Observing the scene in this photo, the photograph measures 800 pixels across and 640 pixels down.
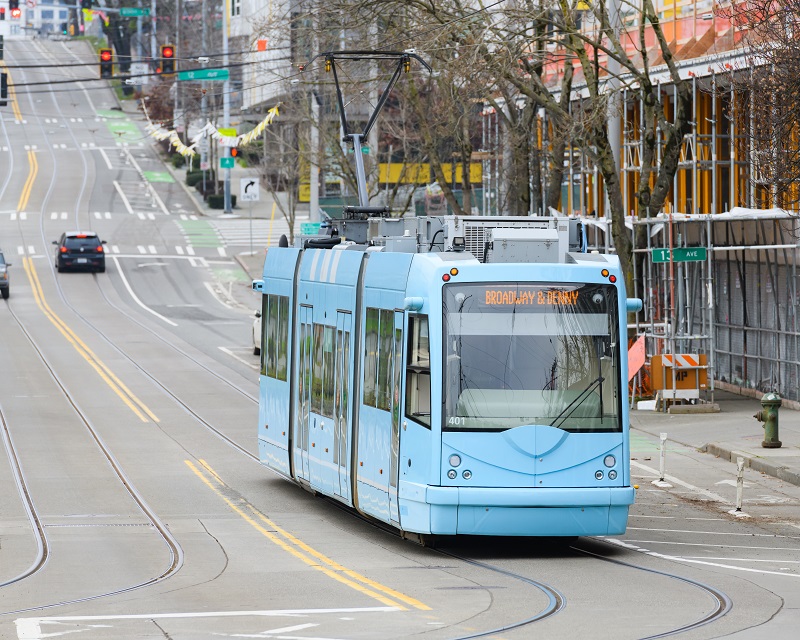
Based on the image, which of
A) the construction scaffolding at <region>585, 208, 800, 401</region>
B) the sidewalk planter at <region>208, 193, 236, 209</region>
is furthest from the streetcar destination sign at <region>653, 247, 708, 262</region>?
the sidewalk planter at <region>208, 193, 236, 209</region>

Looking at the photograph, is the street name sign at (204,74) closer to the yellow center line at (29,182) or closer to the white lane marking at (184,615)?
the yellow center line at (29,182)

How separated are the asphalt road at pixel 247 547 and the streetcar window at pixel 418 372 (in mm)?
1332

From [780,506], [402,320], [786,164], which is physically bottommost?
[780,506]

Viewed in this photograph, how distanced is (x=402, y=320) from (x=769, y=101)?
6270mm

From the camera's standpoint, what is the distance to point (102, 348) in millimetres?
38406

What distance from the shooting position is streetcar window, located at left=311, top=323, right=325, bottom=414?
16875 millimetres

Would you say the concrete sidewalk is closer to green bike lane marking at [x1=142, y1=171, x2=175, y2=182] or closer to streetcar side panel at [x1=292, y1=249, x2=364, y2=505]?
streetcar side panel at [x1=292, y1=249, x2=364, y2=505]

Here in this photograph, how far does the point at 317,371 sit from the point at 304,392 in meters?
0.62

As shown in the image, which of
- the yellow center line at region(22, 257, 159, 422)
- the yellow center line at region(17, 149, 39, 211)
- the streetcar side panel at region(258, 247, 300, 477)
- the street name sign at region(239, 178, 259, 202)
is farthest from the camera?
the yellow center line at region(17, 149, 39, 211)

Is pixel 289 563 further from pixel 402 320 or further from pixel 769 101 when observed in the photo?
pixel 769 101

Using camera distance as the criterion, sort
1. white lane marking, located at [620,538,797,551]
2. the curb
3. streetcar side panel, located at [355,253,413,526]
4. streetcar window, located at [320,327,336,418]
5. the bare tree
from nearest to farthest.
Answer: streetcar side panel, located at [355,253,413,526] → white lane marking, located at [620,538,797,551] → streetcar window, located at [320,327,336,418] → the bare tree → the curb

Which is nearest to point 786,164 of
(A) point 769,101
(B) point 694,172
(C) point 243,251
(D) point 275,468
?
(A) point 769,101

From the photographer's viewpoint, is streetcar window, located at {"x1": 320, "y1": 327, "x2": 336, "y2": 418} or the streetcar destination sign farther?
the streetcar destination sign

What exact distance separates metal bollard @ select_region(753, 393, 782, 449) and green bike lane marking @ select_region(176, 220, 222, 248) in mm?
45543
